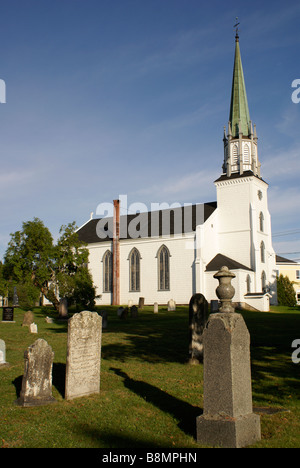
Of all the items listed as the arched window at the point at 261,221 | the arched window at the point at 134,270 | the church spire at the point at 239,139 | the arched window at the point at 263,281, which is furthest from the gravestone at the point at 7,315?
the arched window at the point at 261,221

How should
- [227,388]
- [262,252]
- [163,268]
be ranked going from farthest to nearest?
[262,252] → [163,268] → [227,388]

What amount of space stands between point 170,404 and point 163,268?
35.9m

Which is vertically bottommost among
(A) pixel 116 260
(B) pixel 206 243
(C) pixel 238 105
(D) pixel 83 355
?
(D) pixel 83 355

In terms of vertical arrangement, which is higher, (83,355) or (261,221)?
(261,221)

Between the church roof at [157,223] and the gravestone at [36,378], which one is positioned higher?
the church roof at [157,223]

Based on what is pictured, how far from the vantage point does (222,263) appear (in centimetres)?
4169

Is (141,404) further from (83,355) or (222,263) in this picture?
(222,263)

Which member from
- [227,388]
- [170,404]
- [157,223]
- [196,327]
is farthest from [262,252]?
[227,388]

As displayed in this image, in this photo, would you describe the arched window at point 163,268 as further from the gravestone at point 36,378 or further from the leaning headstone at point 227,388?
the leaning headstone at point 227,388

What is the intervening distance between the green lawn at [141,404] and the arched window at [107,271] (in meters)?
32.7

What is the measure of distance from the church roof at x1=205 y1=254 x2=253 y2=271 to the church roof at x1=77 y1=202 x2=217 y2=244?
3.84 meters

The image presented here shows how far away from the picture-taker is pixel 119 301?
154 ft

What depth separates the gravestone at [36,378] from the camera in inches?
348
